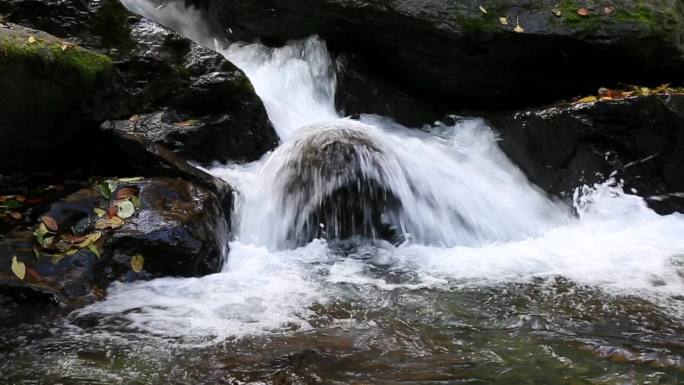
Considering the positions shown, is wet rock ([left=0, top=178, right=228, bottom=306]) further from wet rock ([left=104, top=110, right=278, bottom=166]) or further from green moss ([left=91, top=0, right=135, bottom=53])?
green moss ([left=91, top=0, right=135, bottom=53])

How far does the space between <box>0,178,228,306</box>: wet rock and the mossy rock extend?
526mm

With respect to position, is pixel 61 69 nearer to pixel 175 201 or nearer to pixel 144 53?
pixel 175 201

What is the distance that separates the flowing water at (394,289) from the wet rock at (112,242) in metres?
0.17

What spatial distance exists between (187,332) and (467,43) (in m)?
5.75

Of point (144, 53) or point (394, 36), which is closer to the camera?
point (144, 53)

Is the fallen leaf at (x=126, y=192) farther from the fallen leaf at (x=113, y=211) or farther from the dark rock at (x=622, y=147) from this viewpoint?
the dark rock at (x=622, y=147)

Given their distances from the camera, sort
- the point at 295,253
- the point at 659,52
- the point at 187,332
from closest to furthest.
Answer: the point at 187,332 < the point at 295,253 < the point at 659,52

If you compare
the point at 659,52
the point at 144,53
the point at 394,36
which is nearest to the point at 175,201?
the point at 144,53

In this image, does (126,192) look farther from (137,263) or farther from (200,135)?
(200,135)

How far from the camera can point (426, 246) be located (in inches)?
225

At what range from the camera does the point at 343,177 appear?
580cm

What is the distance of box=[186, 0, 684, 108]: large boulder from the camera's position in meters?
7.65

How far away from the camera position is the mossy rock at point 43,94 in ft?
13.7

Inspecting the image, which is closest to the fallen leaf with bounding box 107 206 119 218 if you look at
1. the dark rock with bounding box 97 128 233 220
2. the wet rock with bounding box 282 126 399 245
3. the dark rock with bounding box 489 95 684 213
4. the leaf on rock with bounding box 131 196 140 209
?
the leaf on rock with bounding box 131 196 140 209
